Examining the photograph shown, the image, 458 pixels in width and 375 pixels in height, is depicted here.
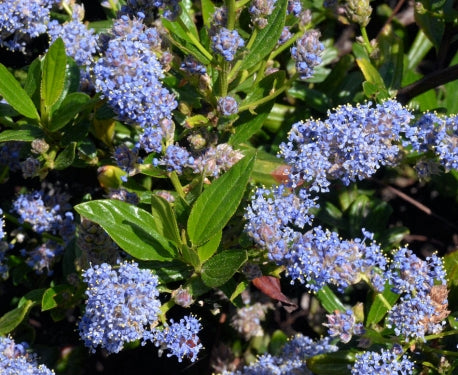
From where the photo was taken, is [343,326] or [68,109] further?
[68,109]

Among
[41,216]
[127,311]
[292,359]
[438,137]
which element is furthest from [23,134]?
[438,137]

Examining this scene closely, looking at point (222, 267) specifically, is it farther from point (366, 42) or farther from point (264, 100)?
point (366, 42)

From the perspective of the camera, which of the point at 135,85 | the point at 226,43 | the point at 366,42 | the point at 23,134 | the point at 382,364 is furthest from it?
the point at 366,42

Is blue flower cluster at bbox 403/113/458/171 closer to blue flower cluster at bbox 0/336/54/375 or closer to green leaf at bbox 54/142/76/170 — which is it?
green leaf at bbox 54/142/76/170

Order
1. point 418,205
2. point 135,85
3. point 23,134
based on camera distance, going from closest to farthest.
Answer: point 135,85 < point 23,134 < point 418,205

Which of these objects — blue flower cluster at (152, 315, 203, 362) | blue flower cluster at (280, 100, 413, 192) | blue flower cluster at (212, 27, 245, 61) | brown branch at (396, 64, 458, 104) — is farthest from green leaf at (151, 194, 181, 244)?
brown branch at (396, 64, 458, 104)

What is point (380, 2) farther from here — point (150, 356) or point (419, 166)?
point (150, 356)
